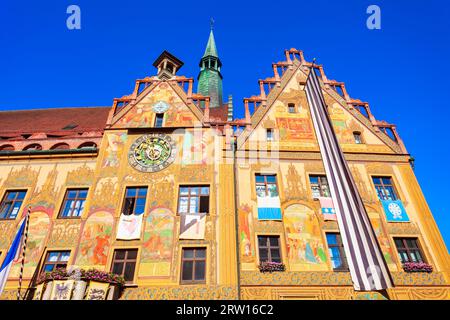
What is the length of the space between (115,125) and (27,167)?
15.4ft

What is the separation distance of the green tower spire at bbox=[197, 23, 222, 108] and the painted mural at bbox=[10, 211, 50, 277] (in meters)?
22.4

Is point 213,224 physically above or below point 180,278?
above

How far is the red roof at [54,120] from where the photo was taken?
19.6 m

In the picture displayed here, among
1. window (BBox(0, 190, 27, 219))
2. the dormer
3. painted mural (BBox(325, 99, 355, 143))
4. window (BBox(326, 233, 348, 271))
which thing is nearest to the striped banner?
window (BBox(326, 233, 348, 271))

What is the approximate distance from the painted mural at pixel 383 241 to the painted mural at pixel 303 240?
8.06 ft

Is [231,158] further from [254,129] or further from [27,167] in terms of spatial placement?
[27,167]

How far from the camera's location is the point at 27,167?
15.9 m

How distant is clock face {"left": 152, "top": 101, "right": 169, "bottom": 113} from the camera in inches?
699

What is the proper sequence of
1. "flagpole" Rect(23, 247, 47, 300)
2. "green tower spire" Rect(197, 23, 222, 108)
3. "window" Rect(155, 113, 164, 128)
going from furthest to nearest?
"green tower spire" Rect(197, 23, 222, 108), "window" Rect(155, 113, 164, 128), "flagpole" Rect(23, 247, 47, 300)

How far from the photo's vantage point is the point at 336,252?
42.8ft

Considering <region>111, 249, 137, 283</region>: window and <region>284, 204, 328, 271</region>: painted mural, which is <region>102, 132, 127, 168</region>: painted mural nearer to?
<region>111, 249, 137, 283</region>: window

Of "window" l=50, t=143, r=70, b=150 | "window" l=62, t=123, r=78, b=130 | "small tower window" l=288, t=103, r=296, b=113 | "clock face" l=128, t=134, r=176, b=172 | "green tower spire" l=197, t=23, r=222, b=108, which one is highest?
"green tower spire" l=197, t=23, r=222, b=108
